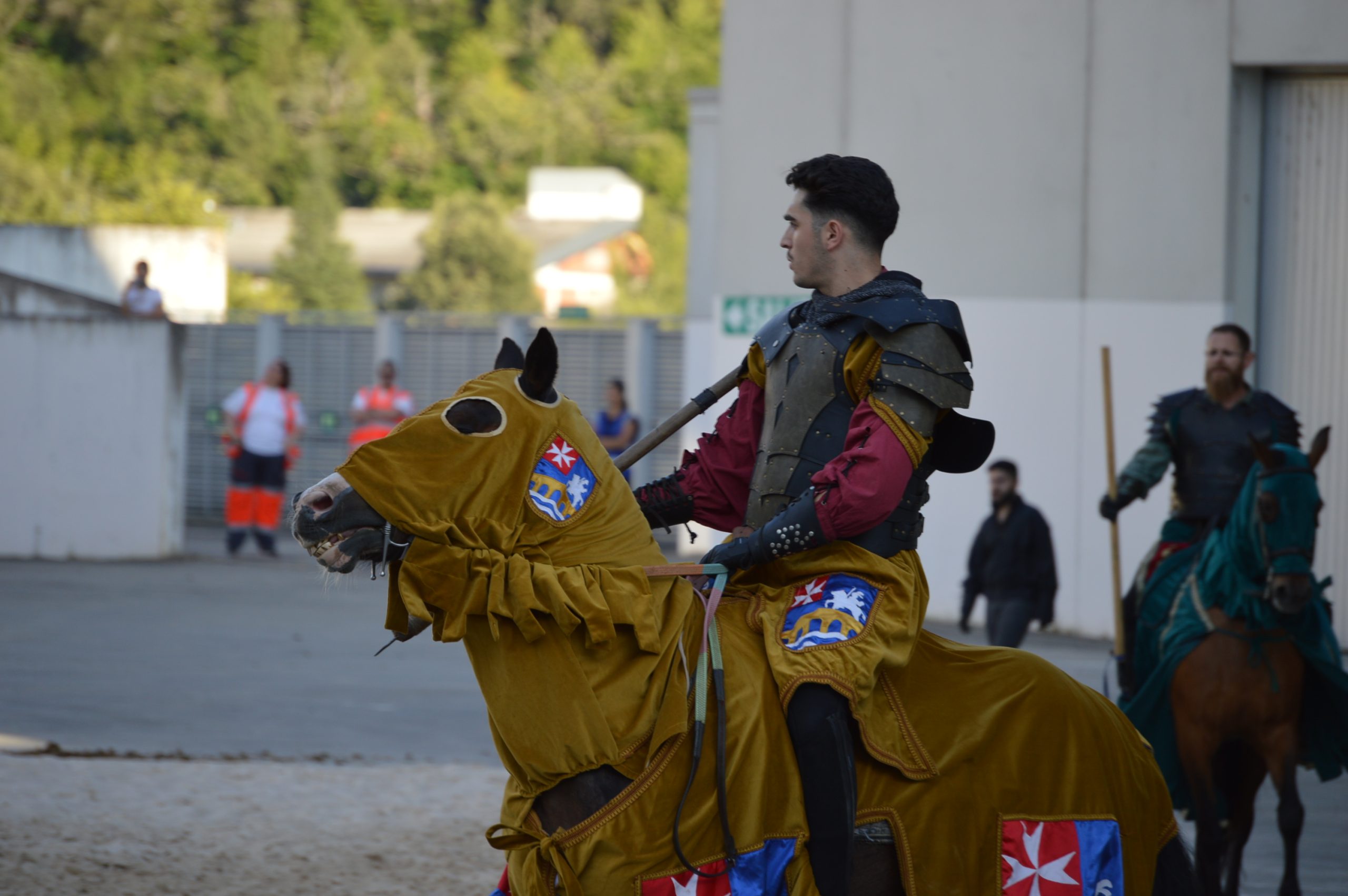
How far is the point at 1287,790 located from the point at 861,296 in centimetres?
347

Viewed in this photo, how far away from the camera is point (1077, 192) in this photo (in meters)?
12.4

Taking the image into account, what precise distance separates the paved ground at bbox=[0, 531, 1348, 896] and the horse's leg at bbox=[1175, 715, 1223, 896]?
575 mm

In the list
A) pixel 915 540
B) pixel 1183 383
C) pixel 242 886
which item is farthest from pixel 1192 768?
pixel 1183 383

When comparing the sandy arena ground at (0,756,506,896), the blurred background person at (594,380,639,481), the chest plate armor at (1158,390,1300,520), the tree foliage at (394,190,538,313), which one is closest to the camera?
the sandy arena ground at (0,756,506,896)

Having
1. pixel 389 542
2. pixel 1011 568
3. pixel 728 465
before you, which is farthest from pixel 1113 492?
pixel 389 542

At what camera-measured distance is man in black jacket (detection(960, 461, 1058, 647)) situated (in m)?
9.52

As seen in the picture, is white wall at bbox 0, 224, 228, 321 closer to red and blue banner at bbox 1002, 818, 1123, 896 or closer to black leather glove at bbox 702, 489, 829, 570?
black leather glove at bbox 702, 489, 829, 570

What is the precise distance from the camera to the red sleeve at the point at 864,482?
3561mm

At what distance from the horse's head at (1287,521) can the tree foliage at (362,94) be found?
197ft

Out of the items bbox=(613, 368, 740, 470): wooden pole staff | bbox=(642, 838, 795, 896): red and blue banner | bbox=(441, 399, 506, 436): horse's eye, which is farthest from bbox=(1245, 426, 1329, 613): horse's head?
bbox=(441, 399, 506, 436): horse's eye

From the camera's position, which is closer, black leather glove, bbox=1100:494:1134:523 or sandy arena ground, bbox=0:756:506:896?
sandy arena ground, bbox=0:756:506:896

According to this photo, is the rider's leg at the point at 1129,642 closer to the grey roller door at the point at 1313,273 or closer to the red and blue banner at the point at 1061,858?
the red and blue banner at the point at 1061,858

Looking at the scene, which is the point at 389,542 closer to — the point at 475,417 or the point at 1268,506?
the point at 475,417

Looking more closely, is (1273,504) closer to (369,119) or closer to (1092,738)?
(1092,738)
